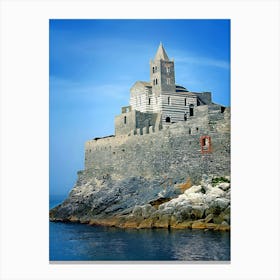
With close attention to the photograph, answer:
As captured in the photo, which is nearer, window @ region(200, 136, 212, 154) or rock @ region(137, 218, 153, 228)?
rock @ region(137, 218, 153, 228)

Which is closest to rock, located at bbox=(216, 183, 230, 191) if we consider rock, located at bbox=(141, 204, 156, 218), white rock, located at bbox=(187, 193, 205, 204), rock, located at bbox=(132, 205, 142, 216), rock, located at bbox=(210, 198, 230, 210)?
rock, located at bbox=(210, 198, 230, 210)

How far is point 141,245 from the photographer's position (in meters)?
20.7

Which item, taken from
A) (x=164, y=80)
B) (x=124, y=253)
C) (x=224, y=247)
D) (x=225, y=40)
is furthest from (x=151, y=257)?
(x=164, y=80)

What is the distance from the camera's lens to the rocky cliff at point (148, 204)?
907 inches

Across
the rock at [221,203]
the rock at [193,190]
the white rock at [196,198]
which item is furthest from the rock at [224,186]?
the rock at [193,190]

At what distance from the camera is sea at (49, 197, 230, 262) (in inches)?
745

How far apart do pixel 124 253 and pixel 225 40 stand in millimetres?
7598

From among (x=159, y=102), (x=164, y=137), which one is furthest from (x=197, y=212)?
(x=159, y=102)

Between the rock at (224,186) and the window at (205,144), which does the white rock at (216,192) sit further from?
the window at (205,144)

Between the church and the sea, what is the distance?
8166 millimetres

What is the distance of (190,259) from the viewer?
18.4 m

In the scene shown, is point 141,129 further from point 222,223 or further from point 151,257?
point 151,257

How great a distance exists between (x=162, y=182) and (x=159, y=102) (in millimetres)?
6295

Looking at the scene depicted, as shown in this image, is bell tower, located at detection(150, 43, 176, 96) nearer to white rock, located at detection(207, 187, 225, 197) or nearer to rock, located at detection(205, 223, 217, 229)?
white rock, located at detection(207, 187, 225, 197)
